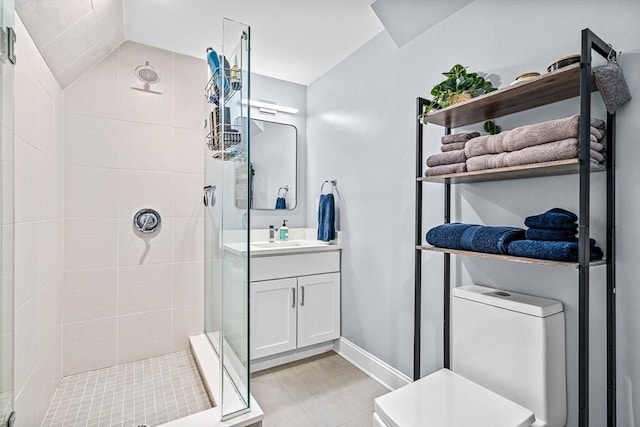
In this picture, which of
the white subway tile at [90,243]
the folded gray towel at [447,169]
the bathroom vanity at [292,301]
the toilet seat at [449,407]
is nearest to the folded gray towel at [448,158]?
the folded gray towel at [447,169]

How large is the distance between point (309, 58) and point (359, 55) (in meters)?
0.41

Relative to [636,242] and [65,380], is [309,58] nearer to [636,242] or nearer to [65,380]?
[636,242]

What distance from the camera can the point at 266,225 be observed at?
2.87 metres

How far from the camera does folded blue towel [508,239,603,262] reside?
1037 millimetres

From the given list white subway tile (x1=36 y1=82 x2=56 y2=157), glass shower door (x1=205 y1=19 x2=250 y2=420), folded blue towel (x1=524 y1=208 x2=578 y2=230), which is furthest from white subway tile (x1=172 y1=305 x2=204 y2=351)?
folded blue towel (x1=524 y1=208 x2=578 y2=230)

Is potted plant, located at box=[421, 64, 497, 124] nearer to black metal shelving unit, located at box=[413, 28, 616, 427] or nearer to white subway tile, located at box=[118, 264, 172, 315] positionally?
black metal shelving unit, located at box=[413, 28, 616, 427]

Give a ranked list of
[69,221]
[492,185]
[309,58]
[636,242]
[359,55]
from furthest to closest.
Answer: [309,58]
[359,55]
[69,221]
[492,185]
[636,242]

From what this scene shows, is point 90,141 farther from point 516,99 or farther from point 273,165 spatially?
point 516,99

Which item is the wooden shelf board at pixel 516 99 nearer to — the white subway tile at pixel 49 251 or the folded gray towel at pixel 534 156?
the folded gray towel at pixel 534 156

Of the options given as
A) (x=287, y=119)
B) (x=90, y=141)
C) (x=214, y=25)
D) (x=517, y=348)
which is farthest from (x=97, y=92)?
(x=517, y=348)

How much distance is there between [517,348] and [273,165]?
7.43ft

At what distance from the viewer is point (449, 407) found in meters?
1.16

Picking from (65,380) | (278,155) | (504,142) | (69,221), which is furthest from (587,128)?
(65,380)

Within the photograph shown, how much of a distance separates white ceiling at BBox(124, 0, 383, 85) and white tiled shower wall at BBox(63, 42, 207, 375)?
0.81 feet
